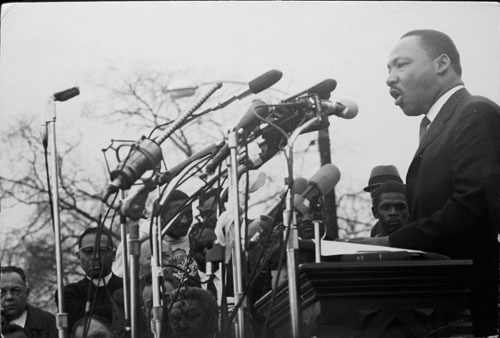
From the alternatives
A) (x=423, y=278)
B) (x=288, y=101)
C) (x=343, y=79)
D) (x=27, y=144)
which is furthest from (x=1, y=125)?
(x=423, y=278)

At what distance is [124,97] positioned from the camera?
217 inches

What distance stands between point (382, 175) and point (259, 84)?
0.95 metres

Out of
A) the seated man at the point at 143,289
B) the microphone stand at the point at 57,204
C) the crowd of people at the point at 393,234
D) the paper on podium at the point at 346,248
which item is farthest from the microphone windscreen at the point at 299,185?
the microphone stand at the point at 57,204

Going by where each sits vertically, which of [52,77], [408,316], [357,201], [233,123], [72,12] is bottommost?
[408,316]

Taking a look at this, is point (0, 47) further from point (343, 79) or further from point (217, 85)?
point (343, 79)

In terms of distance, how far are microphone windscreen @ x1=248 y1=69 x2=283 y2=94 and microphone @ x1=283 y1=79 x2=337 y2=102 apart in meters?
0.19

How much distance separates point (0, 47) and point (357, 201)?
2.43m

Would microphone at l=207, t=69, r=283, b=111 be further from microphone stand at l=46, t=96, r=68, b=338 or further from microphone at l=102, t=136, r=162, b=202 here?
microphone stand at l=46, t=96, r=68, b=338

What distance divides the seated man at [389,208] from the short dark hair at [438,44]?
0.85m

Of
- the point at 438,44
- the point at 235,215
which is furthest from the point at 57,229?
the point at 438,44

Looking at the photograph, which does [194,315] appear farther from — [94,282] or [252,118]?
[252,118]

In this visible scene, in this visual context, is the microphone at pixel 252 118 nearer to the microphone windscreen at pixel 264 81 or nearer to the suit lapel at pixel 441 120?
the microphone windscreen at pixel 264 81

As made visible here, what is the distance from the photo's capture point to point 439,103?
5574mm

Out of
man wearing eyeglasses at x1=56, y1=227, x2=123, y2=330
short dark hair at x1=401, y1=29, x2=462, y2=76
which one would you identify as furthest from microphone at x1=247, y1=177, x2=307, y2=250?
short dark hair at x1=401, y1=29, x2=462, y2=76
